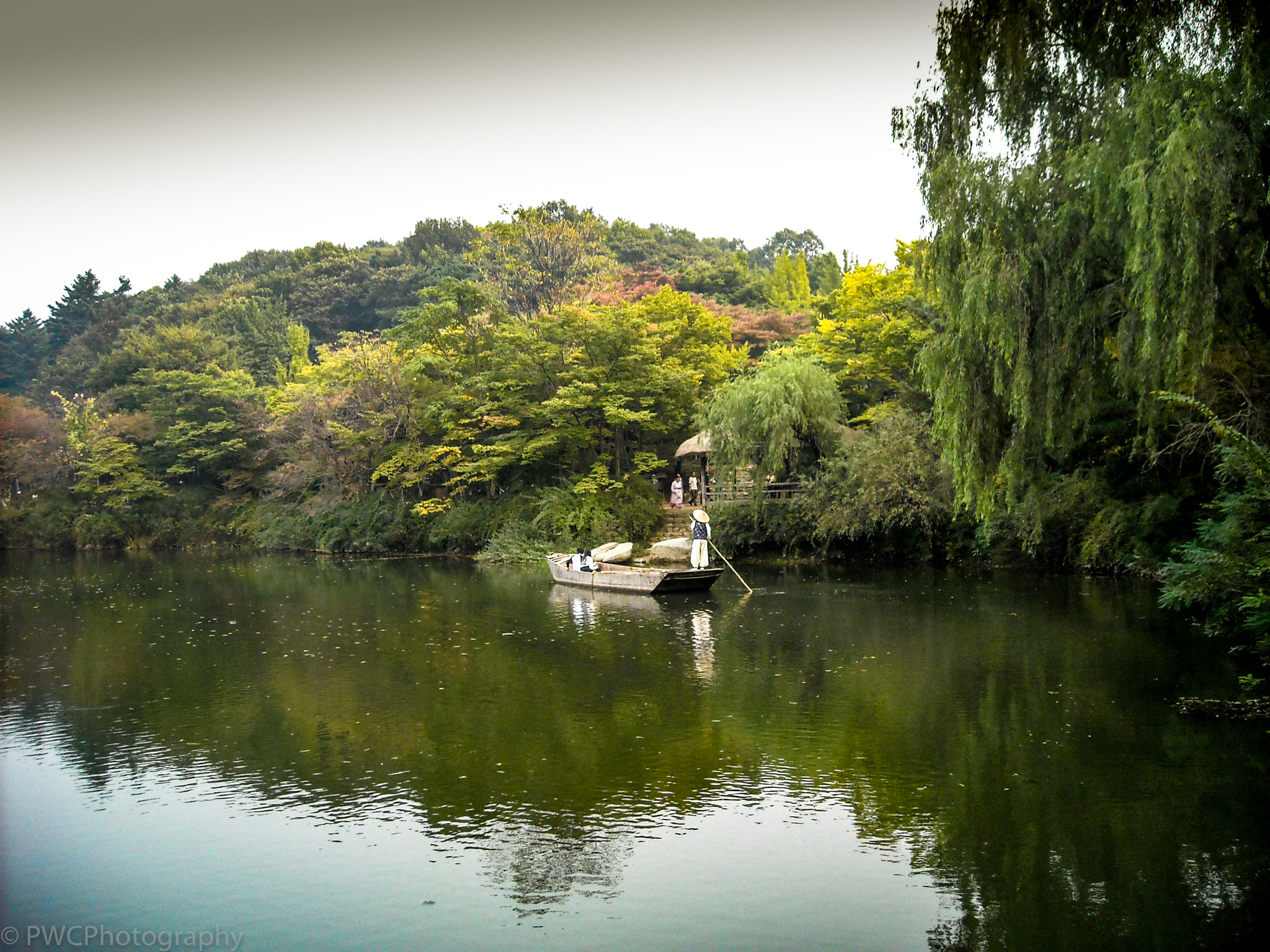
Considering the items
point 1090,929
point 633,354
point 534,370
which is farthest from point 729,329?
point 1090,929

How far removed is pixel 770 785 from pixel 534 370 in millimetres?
24705

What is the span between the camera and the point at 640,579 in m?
20.7

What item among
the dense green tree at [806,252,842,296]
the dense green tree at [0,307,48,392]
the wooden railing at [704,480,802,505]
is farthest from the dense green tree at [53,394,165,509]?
the dense green tree at [806,252,842,296]

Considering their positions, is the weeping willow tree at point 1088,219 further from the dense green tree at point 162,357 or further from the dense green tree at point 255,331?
the dense green tree at point 255,331

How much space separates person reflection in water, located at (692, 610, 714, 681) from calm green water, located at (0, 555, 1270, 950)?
0.32 ft

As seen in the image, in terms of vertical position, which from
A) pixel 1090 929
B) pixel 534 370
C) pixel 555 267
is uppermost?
pixel 555 267

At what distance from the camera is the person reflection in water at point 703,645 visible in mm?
12477

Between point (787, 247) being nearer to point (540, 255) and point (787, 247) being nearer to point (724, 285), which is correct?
point (724, 285)

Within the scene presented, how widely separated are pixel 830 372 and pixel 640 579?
12048 mm

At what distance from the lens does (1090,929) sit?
5.37 meters

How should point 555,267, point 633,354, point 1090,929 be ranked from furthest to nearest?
point 555,267 < point 633,354 < point 1090,929

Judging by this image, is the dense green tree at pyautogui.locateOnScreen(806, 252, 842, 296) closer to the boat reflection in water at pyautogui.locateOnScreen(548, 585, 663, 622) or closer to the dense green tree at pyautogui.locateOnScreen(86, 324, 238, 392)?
the dense green tree at pyautogui.locateOnScreen(86, 324, 238, 392)

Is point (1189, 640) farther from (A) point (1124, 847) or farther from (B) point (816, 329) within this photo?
(B) point (816, 329)

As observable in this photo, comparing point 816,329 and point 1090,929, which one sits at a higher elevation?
point 816,329
